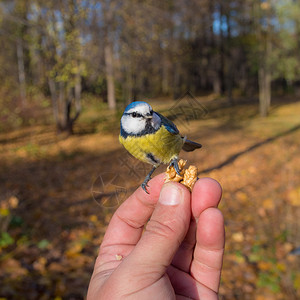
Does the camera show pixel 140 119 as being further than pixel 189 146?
No

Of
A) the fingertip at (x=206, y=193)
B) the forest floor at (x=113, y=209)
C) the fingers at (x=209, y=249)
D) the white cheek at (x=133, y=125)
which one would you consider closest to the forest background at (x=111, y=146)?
the forest floor at (x=113, y=209)

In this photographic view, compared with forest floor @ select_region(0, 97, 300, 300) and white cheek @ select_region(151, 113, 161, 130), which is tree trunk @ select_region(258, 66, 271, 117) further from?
white cheek @ select_region(151, 113, 161, 130)

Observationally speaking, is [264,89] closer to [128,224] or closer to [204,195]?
[128,224]

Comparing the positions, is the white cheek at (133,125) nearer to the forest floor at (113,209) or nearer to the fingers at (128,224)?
the forest floor at (113,209)

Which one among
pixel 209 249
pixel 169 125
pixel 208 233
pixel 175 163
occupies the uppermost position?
pixel 169 125

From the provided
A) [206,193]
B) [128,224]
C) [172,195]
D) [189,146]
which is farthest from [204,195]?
[128,224]
